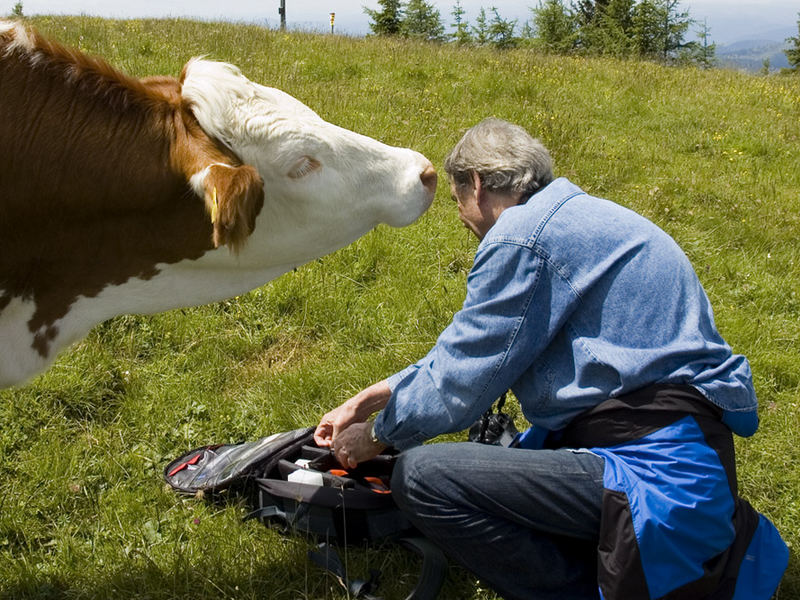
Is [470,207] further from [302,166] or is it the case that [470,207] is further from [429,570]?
[429,570]

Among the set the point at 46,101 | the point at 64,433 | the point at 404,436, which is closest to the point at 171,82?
the point at 46,101

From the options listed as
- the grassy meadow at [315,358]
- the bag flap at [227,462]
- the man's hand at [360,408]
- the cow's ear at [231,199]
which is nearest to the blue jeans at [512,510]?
the man's hand at [360,408]

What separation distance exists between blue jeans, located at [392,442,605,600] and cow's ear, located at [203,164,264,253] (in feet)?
3.19

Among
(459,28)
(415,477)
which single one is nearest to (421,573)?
(415,477)

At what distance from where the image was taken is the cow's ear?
203 centimetres

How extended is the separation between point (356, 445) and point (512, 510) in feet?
1.97

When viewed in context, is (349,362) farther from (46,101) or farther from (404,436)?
(46,101)

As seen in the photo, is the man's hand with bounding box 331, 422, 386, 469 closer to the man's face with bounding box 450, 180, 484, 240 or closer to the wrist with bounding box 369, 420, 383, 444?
the wrist with bounding box 369, 420, 383, 444

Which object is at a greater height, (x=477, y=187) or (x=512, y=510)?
(x=477, y=187)

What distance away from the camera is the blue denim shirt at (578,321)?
7.30 ft

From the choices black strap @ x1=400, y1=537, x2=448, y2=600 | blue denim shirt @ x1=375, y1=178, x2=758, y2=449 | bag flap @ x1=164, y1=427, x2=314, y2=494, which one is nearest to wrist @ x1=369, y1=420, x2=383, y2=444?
blue denim shirt @ x1=375, y1=178, x2=758, y2=449

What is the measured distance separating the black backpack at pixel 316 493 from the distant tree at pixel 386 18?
28.8 metres

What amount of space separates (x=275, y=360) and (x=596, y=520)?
223 cm

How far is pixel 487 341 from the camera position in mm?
2279
